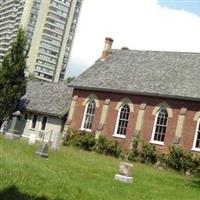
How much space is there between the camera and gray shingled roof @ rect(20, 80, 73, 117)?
4784cm

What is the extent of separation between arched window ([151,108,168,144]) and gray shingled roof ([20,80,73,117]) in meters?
10.0

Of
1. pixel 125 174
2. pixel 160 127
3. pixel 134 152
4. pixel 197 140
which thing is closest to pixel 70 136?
pixel 134 152

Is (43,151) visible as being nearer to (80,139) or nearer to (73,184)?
(73,184)

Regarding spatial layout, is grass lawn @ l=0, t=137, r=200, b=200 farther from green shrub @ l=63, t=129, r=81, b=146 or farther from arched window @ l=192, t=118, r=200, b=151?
green shrub @ l=63, t=129, r=81, b=146

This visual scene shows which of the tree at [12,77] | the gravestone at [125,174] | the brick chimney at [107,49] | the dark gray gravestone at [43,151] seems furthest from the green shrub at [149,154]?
the gravestone at [125,174]

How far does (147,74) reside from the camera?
43156mm

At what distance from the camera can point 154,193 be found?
21297mm

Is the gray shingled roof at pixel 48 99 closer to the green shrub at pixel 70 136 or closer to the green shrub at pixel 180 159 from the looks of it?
the green shrub at pixel 70 136

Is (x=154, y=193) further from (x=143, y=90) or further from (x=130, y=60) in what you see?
(x=130, y=60)

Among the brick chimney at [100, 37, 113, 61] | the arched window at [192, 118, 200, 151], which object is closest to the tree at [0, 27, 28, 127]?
the brick chimney at [100, 37, 113, 61]

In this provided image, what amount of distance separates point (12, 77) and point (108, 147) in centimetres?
1196

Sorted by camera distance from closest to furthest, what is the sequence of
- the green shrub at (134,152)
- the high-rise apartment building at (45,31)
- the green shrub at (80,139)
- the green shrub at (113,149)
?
the green shrub at (134,152)
the green shrub at (113,149)
the green shrub at (80,139)
the high-rise apartment building at (45,31)

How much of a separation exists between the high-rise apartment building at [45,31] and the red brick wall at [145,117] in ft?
398

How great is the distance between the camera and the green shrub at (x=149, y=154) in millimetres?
38531
